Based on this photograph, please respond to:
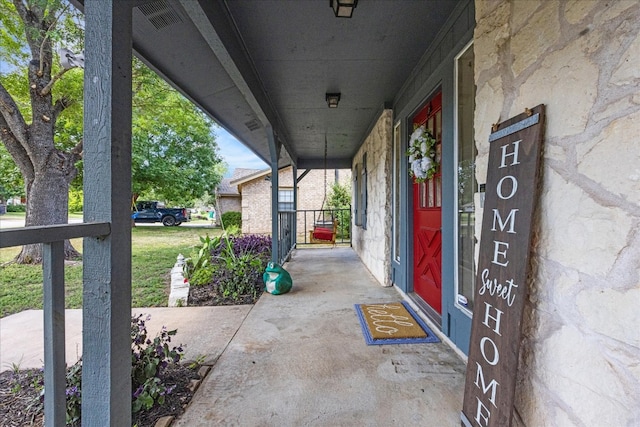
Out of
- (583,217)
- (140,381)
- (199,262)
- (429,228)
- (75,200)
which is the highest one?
(75,200)

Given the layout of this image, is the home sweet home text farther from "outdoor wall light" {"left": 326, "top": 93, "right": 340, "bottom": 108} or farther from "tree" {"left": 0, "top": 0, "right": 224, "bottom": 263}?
"tree" {"left": 0, "top": 0, "right": 224, "bottom": 263}

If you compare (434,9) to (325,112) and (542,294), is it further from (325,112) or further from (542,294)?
(325,112)

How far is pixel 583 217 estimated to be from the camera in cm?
94

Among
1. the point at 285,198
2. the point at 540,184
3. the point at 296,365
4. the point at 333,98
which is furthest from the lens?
the point at 285,198

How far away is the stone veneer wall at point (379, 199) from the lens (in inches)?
147

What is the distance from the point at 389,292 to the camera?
3.53 metres

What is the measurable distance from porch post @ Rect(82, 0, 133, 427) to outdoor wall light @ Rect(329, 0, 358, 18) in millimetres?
1211

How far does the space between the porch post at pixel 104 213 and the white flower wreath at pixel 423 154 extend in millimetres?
2229

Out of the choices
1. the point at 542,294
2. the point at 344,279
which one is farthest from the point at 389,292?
the point at 542,294

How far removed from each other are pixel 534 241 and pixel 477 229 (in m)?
0.42

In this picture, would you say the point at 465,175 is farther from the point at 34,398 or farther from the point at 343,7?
the point at 34,398

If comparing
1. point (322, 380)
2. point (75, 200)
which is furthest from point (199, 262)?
point (75, 200)

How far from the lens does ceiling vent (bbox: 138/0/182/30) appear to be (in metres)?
1.73

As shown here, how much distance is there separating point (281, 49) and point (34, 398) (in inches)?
107
